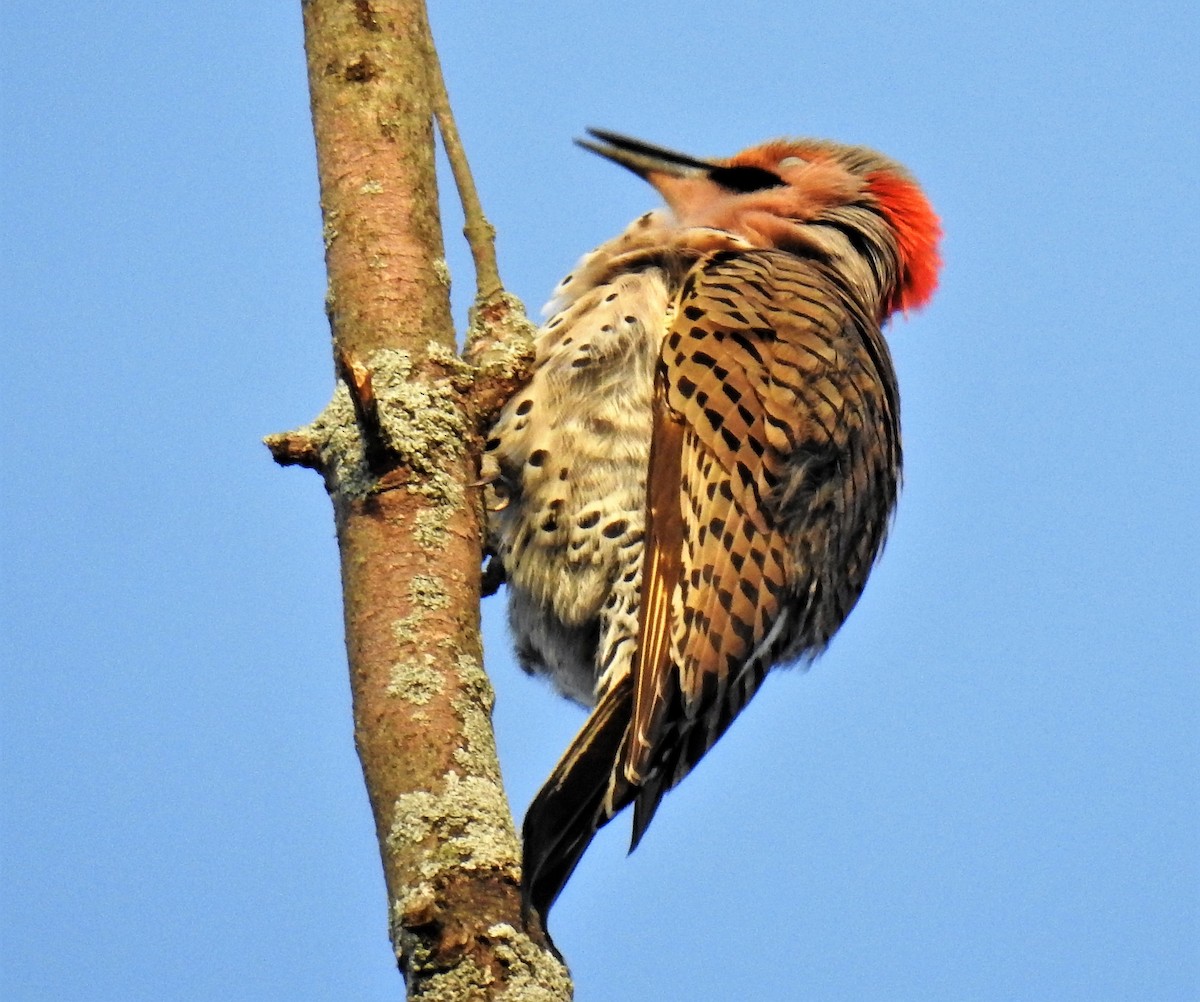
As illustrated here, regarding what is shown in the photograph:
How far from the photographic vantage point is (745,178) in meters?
5.25

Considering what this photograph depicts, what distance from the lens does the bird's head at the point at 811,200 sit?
499 centimetres

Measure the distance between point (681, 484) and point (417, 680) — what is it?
1.37m

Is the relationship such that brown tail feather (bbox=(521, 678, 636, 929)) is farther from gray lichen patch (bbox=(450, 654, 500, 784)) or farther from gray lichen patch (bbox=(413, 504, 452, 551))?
gray lichen patch (bbox=(413, 504, 452, 551))

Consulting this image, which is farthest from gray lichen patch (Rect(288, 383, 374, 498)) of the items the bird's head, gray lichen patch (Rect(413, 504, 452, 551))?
the bird's head

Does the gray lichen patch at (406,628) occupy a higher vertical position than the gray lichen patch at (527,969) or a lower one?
higher

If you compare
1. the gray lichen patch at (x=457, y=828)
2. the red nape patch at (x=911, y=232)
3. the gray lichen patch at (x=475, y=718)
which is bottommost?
the gray lichen patch at (x=457, y=828)

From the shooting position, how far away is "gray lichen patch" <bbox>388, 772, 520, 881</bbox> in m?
2.40

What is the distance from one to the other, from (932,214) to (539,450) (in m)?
2.18

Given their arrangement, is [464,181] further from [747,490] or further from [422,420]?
[747,490]

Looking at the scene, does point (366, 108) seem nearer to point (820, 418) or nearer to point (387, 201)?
point (387, 201)

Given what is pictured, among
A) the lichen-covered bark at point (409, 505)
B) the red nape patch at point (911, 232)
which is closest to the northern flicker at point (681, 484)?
the lichen-covered bark at point (409, 505)

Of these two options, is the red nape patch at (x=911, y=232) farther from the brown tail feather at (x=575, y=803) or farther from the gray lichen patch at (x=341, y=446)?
the gray lichen patch at (x=341, y=446)

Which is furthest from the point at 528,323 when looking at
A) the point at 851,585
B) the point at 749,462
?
the point at 851,585

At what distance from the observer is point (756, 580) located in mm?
3785
